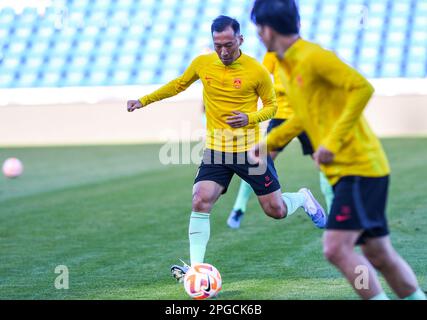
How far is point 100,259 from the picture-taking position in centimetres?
785

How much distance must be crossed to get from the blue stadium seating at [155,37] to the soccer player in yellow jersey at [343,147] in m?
21.4

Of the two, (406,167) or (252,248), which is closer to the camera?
(252,248)

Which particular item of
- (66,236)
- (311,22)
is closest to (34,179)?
(66,236)

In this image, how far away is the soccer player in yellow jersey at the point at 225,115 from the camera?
6.69 metres

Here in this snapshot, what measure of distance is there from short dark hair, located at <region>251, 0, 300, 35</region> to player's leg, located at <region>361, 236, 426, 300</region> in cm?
125

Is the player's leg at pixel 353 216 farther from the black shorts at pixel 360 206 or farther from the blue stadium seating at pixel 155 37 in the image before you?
the blue stadium seating at pixel 155 37

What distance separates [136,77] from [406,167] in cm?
1442

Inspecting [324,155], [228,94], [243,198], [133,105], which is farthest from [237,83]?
[243,198]

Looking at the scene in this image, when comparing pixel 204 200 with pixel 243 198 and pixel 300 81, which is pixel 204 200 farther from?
pixel 243 198

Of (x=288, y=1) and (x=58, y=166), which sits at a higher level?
(x=58, y=166)

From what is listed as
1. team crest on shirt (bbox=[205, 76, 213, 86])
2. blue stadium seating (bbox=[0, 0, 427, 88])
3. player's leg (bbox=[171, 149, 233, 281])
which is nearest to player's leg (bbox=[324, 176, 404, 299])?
player's leg (bbox=[171, 149, 233, 281])

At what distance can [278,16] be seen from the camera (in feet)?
15.3

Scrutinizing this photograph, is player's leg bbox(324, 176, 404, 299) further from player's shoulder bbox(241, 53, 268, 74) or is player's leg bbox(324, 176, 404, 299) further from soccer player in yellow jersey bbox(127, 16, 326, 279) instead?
player's shoulder bbox(241, 53, 268, 74)
